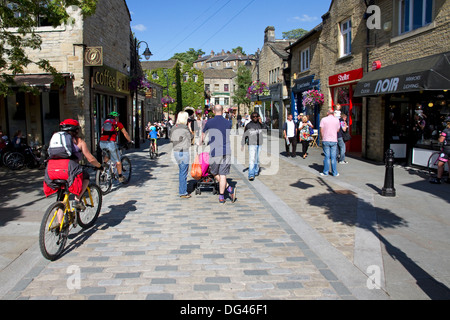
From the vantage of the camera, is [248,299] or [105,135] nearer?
[248,299]

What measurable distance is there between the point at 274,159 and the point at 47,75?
8670 mm

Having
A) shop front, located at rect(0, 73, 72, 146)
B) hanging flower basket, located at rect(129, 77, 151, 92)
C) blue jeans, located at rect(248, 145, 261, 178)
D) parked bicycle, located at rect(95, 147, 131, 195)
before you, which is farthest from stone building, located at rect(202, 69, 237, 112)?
parked bicycle, located at rect(95, 147, 131, 195)

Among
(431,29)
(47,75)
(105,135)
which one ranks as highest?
(431,29)

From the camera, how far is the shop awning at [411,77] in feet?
31.3

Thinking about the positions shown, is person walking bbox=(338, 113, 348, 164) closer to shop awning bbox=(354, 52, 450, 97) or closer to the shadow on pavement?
shop awning bbox=(354, 52, 450, 97)

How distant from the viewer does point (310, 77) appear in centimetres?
2183

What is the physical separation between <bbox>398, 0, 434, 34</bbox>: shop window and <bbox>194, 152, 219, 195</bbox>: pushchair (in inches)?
304

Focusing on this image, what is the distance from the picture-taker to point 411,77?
34.3 ft

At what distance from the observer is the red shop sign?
1536 cm

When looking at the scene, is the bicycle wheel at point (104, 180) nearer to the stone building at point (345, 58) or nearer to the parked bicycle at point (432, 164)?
the parked bicycle at point (432, 164)

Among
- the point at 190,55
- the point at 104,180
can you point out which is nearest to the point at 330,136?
the point at 104,180

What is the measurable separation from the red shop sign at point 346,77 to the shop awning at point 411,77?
1.84m
